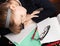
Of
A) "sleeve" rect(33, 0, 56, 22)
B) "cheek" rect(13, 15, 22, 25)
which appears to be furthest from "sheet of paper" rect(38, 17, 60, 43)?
"cheek" rect(13, 15, 22, 25)

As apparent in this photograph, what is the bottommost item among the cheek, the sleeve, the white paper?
the white paper

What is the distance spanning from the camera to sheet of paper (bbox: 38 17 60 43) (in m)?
0.78

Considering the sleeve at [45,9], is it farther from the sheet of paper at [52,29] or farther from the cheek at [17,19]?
the cheek at [17,19]

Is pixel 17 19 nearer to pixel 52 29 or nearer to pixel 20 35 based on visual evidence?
pixel 20 35

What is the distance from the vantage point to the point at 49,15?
90 cm

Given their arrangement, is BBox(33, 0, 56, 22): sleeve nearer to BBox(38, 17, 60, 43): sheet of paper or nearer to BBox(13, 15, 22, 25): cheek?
BBox(38, 17, 60, 43): sheet of paper

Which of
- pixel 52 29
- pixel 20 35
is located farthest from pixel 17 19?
pixel 52 29

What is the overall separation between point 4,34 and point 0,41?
45mm

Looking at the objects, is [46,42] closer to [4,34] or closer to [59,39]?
[59,39]

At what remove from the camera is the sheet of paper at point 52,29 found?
0.78 metres

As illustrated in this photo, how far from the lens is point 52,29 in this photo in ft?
2.71

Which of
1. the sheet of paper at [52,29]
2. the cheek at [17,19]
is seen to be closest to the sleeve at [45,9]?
the sheet of paper at [52,29]

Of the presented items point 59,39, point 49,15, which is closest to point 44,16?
point 49,15

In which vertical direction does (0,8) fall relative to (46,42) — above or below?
above
